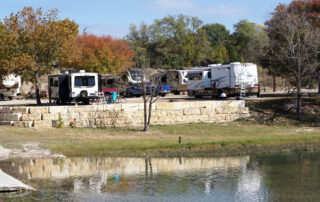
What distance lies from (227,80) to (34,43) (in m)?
16.5

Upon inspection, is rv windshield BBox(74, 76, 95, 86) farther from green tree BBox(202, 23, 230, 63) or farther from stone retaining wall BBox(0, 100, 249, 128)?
green tree BBox(202, 23, 230, 63)

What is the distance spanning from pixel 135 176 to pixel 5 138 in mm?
10987

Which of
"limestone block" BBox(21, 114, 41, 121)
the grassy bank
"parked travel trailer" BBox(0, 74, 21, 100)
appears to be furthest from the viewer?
"parked travel trailer" BBox(0, 74, 21, 100)

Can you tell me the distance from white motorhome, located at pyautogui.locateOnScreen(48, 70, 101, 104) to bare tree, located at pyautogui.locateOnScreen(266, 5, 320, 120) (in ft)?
49.2

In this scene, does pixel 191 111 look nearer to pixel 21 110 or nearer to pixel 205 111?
pixel 205 111

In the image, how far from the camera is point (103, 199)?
1664 centimetres

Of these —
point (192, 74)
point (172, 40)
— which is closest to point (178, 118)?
point (192, 74)

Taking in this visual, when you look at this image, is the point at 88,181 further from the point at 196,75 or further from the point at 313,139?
the point at 196,75

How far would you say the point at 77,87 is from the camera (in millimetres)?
40500

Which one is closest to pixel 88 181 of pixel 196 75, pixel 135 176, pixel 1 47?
pixel 135 176

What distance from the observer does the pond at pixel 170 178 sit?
1707 centimetres

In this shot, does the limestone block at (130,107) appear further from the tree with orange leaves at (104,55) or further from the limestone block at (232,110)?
the tree with orange leaves at (104,55)

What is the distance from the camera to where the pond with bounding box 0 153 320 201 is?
17.1 metres

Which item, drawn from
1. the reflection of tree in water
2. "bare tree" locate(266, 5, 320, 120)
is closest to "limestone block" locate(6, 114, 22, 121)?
the reflection of tree in water
